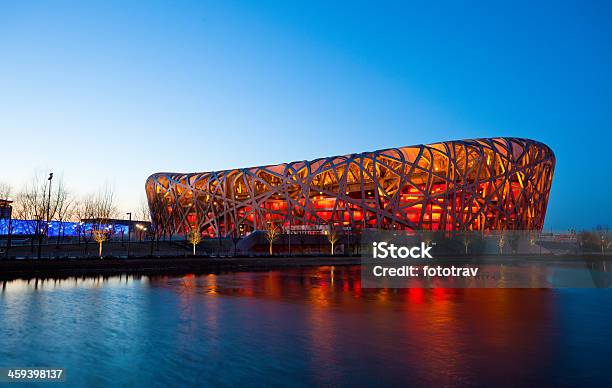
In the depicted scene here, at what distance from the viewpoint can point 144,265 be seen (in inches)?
1345

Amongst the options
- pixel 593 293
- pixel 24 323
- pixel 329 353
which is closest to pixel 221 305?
pixel 24 323

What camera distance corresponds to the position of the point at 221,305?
18297 mm

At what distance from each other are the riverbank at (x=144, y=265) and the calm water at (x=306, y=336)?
25.3 feet

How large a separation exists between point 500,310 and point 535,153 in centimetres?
6240

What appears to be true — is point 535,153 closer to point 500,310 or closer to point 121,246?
point 121,246

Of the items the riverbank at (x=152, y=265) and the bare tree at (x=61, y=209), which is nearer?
the riverbank at (x=152, y=265)

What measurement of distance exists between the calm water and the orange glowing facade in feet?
150

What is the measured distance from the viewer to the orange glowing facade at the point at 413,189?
6781cm

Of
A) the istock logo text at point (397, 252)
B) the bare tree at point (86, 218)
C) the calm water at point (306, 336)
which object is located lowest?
the calm water at point (306, 336)
